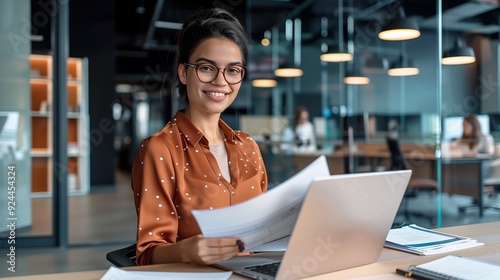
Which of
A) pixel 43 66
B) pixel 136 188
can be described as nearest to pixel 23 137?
pixel 43 66

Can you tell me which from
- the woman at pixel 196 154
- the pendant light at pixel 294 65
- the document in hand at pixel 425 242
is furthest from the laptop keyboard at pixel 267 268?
the pendant light at pixel 294 65

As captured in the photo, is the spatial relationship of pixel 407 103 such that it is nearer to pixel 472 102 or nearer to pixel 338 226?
pixel 472 102

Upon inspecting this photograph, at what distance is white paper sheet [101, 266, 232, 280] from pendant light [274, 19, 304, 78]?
838cm

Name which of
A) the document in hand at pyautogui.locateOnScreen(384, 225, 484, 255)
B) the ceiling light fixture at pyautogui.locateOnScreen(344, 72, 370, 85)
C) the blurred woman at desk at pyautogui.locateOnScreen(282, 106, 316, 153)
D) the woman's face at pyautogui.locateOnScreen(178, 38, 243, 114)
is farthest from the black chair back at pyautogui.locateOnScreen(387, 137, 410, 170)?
the woman's face at pyautogui.locateOnScreen(178, 38, 243, 114)

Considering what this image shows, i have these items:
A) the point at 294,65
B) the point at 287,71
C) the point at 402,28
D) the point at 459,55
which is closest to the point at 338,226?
the point at 459,55

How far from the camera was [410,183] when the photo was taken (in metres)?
5.35

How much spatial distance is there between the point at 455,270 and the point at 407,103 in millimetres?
5248

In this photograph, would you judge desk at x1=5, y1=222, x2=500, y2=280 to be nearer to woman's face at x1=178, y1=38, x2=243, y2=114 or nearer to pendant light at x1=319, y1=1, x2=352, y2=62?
woman's face at x1=178, y1=38, x2=243, y2=114

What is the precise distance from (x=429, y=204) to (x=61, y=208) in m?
4.00

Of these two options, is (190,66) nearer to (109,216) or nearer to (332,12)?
(109,216)

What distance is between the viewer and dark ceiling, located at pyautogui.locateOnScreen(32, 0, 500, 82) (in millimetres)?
4949

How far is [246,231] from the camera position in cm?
105

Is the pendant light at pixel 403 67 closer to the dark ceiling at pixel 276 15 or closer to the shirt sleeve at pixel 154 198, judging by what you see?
the dark ceiling at pixel 276 15

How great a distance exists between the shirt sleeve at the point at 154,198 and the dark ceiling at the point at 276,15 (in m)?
2.04
